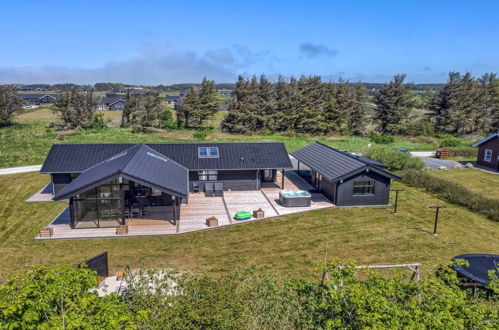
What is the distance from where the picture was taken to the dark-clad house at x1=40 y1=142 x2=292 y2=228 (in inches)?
755

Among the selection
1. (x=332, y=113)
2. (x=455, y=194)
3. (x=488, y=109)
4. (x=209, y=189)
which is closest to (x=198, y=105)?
(x=332, y=113)

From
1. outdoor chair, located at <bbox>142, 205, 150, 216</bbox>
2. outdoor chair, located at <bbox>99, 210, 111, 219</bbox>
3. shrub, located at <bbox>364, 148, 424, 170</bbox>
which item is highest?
shrub, located at <bbox>364, 148, 424, 170</bbox>

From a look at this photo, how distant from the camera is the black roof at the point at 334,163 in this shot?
23094mm

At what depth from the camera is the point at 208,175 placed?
26.5 m

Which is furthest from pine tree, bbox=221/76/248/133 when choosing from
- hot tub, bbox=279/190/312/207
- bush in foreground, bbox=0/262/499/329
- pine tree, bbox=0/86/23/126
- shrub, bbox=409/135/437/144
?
bush in foreground, bbox=0/262/499/329

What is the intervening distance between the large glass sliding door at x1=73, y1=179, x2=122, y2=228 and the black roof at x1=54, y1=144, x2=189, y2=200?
781 mm

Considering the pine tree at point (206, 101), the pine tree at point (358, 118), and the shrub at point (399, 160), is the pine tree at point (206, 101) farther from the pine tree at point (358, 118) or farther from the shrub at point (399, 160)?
the shrub at point (399, 160)

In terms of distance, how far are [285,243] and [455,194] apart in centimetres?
1491

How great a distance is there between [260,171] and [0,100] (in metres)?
53.2

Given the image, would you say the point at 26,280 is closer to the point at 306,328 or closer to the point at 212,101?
the point at 306,328

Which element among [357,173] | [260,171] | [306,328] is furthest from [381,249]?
[260,171]

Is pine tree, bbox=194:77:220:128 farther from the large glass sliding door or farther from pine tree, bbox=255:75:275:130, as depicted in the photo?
the large glass sliding door

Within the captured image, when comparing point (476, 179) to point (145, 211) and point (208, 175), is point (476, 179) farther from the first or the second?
point (145, 211)

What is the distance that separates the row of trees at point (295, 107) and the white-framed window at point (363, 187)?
33008 millimetres
